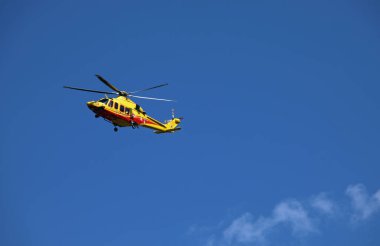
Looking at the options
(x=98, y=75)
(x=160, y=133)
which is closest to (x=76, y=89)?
(x=98, y=75)

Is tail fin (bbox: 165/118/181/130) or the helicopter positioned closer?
the helicopter

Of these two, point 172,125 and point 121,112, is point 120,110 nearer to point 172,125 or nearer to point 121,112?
point 121,112

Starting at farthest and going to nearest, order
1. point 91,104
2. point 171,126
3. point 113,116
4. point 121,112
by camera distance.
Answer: point 171,126 < point 121,112 < point 113,116 < point 91,104

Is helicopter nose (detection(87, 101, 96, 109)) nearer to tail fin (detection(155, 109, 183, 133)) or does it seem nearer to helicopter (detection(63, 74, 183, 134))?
helicopter (detection(63, 74, 183, 134))

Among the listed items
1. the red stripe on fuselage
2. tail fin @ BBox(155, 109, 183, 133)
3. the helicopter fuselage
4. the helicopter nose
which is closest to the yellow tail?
tail fin @ BBox(155, 109, 183, 133)

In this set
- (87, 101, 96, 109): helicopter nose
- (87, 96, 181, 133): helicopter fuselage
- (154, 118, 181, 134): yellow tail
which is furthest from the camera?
(154, 118, 181, 134): yellow tail

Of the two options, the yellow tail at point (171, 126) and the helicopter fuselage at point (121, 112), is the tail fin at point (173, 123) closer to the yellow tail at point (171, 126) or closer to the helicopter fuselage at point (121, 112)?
the yellow tail at point (171, 126)

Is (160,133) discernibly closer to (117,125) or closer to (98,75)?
(117,125)

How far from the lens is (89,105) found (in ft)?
235

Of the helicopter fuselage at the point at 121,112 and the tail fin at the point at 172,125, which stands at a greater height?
the tail fin at the point at 172,125

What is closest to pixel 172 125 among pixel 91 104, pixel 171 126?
pixel 171 126

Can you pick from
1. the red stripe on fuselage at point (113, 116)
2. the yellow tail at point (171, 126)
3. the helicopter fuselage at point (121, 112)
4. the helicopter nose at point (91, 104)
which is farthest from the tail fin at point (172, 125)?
the helicopter nose at point (91, 104)

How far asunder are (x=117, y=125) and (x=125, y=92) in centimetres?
477

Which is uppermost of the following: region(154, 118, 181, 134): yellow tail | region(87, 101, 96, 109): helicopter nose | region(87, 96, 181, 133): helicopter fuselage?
region(154, 118, 181, 134): yellow tail
